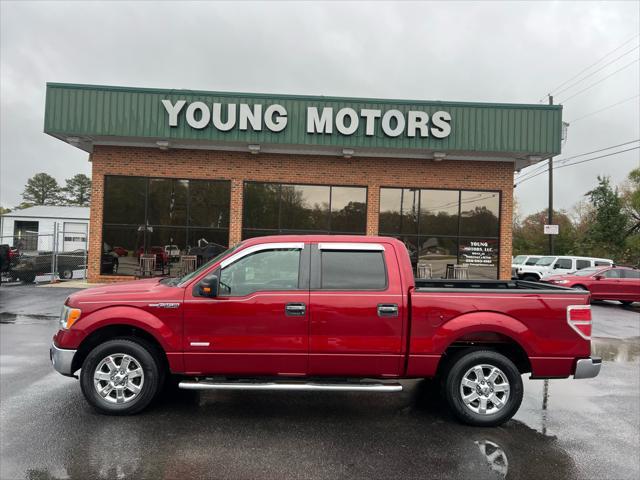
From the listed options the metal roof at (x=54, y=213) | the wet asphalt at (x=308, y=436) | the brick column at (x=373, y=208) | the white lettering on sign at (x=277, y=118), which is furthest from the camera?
the metal roof at (x=54, y=213)

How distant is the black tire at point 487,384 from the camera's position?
447 centimetres

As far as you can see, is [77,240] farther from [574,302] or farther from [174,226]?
[574,302]

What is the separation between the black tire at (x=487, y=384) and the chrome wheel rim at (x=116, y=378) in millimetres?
3115

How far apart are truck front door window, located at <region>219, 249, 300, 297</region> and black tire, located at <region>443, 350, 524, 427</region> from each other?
1841 millimetres

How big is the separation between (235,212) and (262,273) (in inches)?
454

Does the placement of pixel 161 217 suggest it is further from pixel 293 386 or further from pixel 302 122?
pixel 293 386

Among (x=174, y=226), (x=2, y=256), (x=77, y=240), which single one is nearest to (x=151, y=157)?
(x=174, y=226)

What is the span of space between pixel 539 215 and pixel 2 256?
58.6 metres

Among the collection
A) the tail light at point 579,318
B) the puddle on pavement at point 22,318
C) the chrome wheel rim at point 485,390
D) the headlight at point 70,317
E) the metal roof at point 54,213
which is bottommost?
the puddle on pavement at point 22,318

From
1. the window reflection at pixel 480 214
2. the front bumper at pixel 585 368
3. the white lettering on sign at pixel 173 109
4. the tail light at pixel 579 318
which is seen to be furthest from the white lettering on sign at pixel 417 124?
the front bumper at pixel 585 368

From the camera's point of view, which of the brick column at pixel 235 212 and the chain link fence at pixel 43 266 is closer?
the brick column at pixel 235 212

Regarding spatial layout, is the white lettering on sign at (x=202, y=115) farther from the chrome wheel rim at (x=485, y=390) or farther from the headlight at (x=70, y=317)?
the chrome wheel rim at (x=485, y=390)

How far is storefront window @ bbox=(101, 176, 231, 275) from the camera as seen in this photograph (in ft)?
52.2

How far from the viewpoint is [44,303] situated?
12.2 meters
